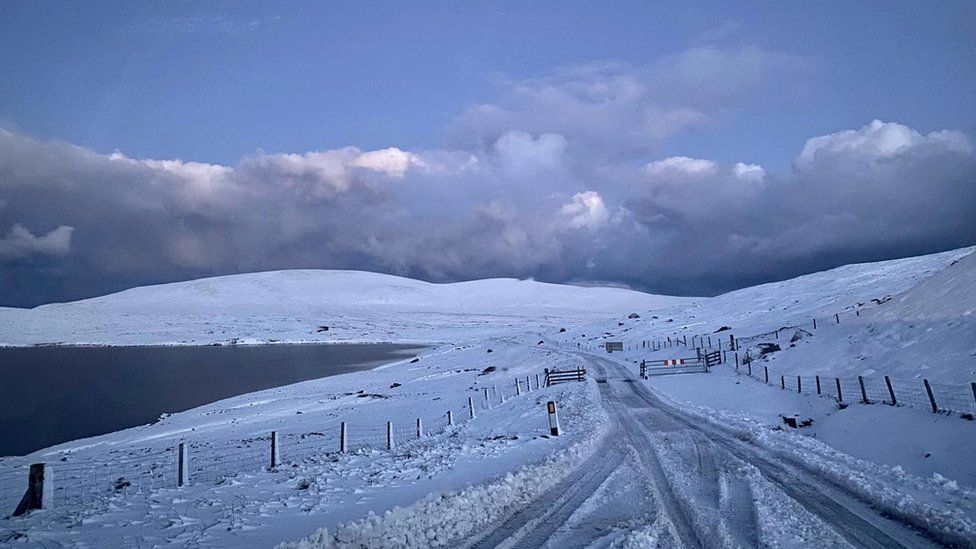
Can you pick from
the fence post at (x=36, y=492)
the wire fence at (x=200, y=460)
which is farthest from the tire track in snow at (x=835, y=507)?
the fence post at (x=36, y=492)

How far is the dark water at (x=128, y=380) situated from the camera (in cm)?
3709

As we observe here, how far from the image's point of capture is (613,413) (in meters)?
21.3

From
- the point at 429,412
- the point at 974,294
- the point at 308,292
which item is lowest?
the point at 429,412

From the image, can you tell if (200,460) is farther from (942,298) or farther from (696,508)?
(942,298)

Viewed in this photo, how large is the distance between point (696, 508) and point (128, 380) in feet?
211

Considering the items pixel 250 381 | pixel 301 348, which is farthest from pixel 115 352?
pixel 250 381

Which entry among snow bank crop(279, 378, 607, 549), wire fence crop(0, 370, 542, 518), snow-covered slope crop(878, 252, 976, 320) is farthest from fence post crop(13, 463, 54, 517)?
snow-covered slope crop(878, 252, 976, 320)

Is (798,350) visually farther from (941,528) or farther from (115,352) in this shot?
(115,352)

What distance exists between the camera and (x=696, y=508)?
8938 mm

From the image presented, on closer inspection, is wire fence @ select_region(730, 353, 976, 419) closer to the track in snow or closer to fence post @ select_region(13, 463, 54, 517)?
the track in snow

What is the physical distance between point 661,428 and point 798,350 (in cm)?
2112

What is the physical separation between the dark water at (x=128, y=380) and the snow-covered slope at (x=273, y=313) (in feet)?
→ 59.5

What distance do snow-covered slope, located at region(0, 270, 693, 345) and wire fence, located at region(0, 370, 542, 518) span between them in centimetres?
9501

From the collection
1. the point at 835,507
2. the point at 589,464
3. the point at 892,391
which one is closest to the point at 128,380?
the point at 589,464
